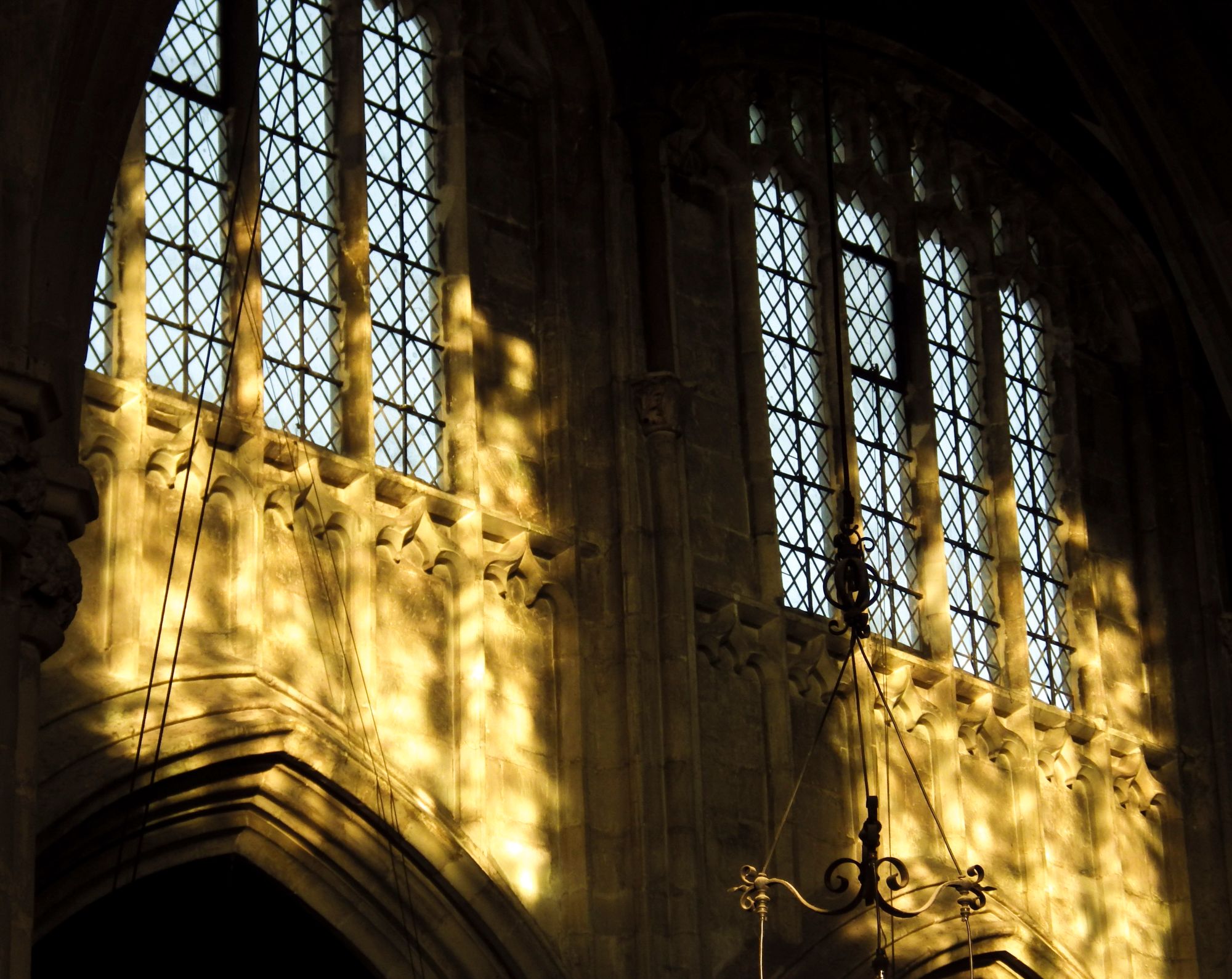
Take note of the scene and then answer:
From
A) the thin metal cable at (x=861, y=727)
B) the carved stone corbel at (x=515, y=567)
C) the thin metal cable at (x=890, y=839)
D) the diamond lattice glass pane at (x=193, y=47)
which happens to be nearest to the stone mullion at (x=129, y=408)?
the diamond lattice glass pane at (x=193, y=47)

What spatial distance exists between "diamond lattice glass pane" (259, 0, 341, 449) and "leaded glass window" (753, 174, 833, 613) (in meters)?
3.16

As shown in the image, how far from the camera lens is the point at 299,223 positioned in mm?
16062

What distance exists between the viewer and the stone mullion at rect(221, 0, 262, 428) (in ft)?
49.6

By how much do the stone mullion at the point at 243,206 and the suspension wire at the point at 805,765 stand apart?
3442 mm

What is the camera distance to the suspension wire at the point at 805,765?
1573cm

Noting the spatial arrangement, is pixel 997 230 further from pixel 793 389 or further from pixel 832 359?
pixel 793 389

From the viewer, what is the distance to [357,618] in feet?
49.5

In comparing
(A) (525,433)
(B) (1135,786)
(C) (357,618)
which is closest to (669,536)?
(A) (525,433)

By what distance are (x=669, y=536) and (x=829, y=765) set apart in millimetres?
1794

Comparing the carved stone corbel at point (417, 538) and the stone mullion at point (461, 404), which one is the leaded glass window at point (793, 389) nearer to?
the stone mullion at point (461, 404)

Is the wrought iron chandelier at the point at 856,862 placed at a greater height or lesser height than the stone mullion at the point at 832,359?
lesser

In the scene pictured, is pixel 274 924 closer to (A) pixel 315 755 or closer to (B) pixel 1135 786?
(A) pixel 315 755

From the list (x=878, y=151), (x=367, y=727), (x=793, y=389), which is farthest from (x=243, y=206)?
(x=878, y=151)

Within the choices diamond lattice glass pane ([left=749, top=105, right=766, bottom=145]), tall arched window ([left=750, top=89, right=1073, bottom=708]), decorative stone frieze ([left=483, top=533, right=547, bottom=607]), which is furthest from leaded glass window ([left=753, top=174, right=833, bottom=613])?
decorative stone frieze ([left=483, top=533, right=547, bottom=607])
